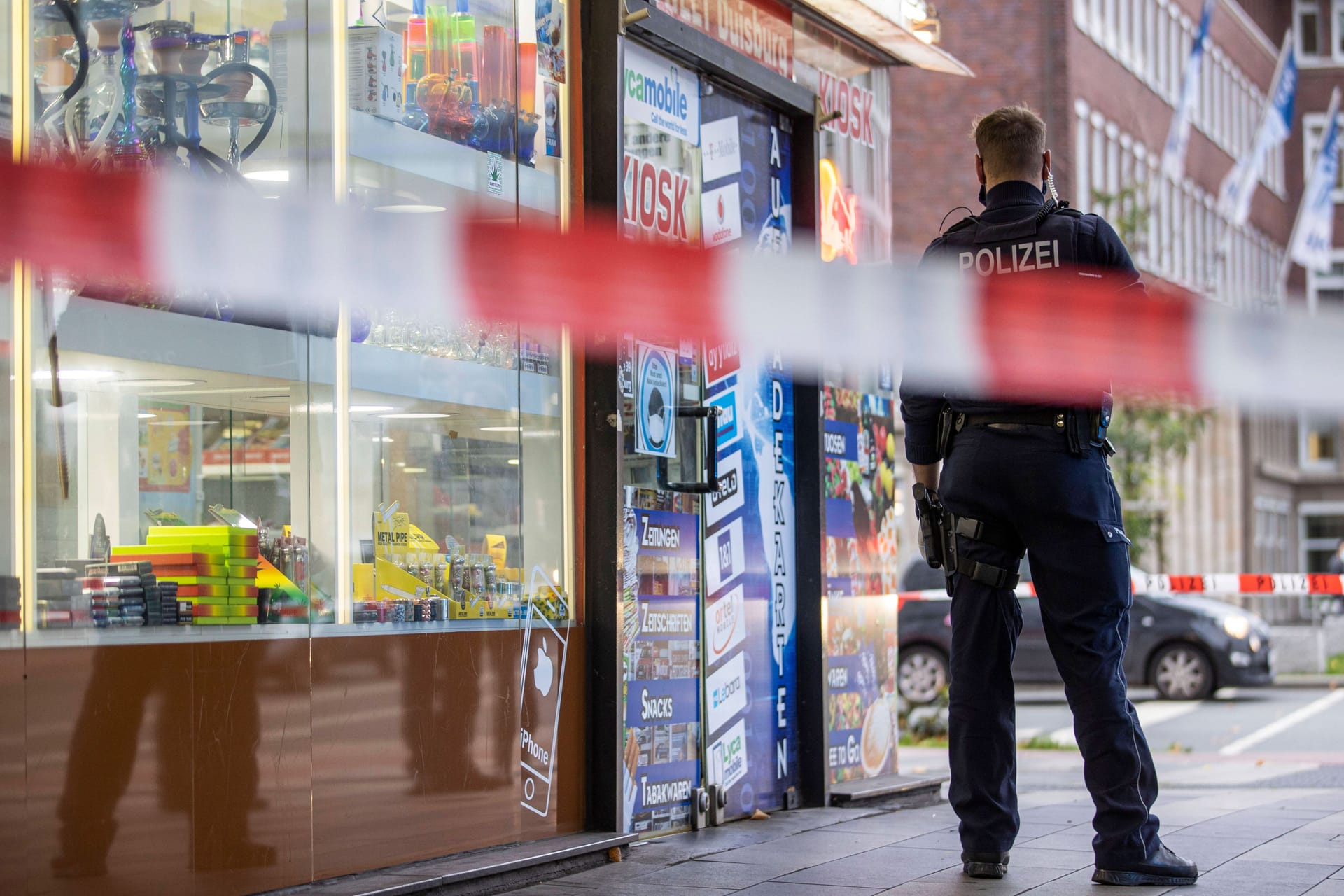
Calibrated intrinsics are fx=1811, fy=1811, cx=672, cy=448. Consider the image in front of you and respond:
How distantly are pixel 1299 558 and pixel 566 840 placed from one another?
5016cm

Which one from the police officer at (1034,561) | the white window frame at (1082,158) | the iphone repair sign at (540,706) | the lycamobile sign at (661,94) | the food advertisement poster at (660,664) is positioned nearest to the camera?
the police officer at (1034,561)

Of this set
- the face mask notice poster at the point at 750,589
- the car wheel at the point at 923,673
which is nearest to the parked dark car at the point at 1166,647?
the car wheel at the point at 923,673

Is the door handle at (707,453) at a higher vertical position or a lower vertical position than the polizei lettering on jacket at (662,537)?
higher

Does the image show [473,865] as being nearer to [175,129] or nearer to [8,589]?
[8,589]

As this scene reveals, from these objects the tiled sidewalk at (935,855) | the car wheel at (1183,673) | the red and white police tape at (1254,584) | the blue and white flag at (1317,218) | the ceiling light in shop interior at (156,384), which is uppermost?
→ the blue and white flag at (1317,218)

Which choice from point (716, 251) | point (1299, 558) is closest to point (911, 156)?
point (1299, 558)

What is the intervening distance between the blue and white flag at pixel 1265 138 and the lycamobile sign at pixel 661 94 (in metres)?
28.8

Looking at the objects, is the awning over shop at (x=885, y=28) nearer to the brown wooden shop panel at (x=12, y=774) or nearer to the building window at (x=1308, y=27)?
the brown wooden shop panel at (x=12, y=774)

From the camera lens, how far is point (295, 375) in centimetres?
522

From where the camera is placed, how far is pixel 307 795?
5023 millimetres

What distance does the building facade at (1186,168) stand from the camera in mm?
33094

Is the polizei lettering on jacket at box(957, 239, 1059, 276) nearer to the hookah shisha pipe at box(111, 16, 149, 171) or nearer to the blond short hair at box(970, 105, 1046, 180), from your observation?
the blond short hair at box(970, 105, 1046, 180)

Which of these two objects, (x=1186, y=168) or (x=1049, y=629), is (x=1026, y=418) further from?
(x=1186, y=168)

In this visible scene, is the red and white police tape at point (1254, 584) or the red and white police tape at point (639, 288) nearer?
the red and white police tape at point (639, 288)
